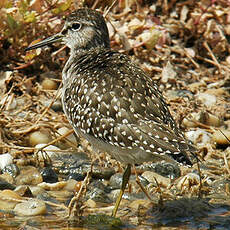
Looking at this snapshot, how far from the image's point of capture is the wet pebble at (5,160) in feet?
23.0

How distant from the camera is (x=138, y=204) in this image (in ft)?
20.9

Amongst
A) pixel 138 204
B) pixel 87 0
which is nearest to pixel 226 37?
pixel 87 0

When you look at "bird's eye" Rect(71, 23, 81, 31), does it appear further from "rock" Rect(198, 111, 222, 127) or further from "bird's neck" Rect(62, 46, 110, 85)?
"rock" Rect(198, 111, 222, 127)

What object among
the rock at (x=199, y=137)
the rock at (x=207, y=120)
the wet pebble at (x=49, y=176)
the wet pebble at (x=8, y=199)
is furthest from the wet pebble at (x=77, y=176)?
the rock at (x=207, y=120)

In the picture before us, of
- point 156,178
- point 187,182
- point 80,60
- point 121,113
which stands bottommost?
point 156,178

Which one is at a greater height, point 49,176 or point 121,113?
point 121,113

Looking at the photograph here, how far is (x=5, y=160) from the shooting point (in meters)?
7.05

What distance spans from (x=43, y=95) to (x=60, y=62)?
66cm

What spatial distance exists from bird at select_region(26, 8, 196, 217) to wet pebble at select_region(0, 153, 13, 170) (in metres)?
1.18

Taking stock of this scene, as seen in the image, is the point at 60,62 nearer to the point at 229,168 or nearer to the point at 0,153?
the point at 0,153

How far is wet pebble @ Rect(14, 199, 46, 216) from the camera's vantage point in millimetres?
6070

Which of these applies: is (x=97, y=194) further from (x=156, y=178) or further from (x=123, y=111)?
(x=123, y=111)

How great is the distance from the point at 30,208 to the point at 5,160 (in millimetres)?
1119

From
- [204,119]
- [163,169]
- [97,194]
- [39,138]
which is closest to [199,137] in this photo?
[204,119]
